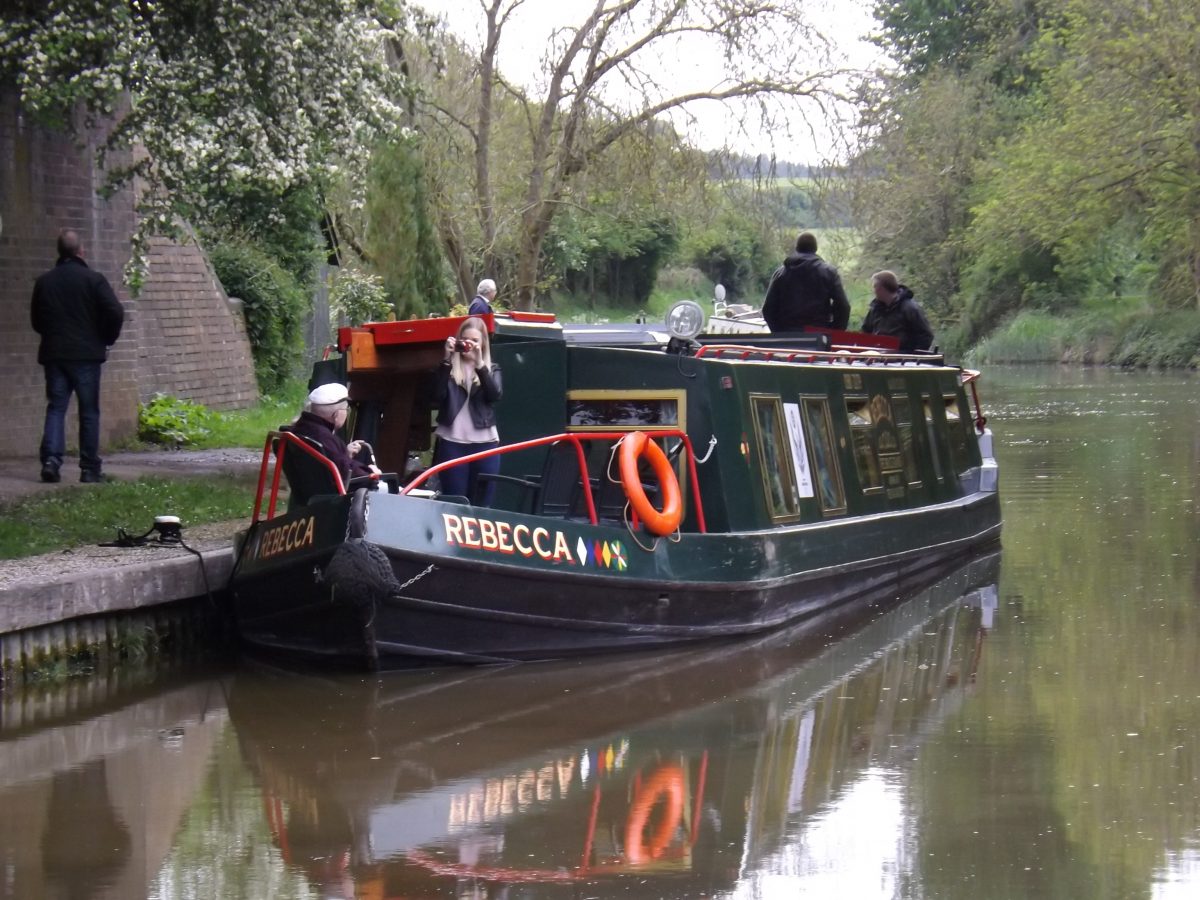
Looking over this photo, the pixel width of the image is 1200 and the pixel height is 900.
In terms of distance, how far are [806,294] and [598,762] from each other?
7.33m

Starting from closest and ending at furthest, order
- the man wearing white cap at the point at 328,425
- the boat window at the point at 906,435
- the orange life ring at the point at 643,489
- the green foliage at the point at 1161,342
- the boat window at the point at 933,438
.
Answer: the man wearing white cap at the point at 328,425, the orange life ring at the point at 643,489, the boat window at the point at 906,435, the boat window at the point at 933,438, the green foliage at the point at 1161,342

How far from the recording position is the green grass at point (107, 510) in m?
10.6

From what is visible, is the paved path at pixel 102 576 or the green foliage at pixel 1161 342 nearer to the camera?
the paved path at pixel 102 576

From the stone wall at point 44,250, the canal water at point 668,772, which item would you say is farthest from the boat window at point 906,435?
the stone wall at point 44,250

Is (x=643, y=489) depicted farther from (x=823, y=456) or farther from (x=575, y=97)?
(x=575, y=97)

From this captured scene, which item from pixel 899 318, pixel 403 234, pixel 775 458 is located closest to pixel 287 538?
pixel 775 458

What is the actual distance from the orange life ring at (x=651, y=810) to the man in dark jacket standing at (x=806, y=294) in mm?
7325

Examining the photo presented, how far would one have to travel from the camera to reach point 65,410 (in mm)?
12992

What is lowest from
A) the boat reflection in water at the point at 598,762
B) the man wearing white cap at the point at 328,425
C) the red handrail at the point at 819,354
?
the boat reflection in water at the point at 598,762

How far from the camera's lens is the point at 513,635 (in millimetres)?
9508

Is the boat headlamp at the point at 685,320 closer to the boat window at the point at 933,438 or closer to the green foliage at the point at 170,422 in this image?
the boat window at the point at 933,438

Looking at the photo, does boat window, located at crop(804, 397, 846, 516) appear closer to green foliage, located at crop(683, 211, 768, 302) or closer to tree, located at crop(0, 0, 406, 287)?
tree, located at crop(0, 0, 406, 287)

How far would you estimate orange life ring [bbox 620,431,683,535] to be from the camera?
384 inches

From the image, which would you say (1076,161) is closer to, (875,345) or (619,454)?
(875,345)
